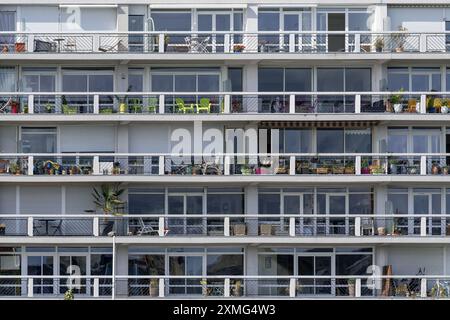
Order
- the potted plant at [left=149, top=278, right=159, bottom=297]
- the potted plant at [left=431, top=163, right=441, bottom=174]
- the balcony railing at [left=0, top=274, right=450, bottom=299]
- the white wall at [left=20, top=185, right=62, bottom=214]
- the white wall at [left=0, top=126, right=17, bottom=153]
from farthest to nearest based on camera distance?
the white wall at [left=0, top=126, right=17, bottom=153], the white wall at [left=20, top=185, right=62, bottom=214], the potted plant at [left=431, top=163, right=441, bottom=174], the potted plant at [left=149, top=278, right=159, bottom=297], the balcony railing at [left=0, top=274, right=450, bottom=299]

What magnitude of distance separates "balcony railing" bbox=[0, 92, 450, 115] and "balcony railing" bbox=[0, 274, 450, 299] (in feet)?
20.2

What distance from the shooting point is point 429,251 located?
141 ft

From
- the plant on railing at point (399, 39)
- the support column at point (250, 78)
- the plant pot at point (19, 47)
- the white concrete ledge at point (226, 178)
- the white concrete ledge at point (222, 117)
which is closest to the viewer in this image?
the white concrete ledge at point (226, 178)

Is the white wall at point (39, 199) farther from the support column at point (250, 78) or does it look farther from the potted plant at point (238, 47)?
the potted plant at point (238, 47)

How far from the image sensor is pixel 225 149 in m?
43.1

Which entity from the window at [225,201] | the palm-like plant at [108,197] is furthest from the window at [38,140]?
the window at [225,201]

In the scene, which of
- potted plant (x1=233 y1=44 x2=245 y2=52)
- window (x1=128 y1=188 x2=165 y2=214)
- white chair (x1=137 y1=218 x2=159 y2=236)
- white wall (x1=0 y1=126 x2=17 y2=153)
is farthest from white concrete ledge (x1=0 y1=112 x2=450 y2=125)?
white chair (x1=137 y1=218 x2=159 y2=236)

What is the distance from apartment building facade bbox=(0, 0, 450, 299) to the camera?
138 ft

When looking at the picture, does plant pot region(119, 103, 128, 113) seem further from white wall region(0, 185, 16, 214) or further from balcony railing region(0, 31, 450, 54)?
white wall region(0, 185, 16, 214)

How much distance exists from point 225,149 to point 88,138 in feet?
17.1

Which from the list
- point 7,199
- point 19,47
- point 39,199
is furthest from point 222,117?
point 7,199

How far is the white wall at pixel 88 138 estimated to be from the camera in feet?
141

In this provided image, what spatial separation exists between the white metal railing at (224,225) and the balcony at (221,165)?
153 centimetres

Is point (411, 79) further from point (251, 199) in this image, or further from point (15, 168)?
point (15, 168)
